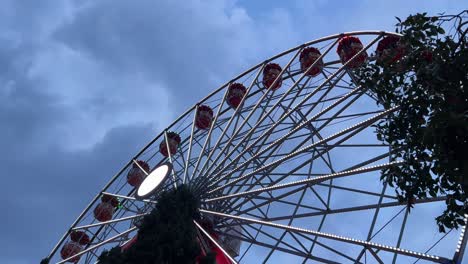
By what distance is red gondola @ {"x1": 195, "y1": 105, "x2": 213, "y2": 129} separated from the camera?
23.0 metres

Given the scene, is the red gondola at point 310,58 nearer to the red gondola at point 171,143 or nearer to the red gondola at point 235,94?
the red gondola at point 235,94

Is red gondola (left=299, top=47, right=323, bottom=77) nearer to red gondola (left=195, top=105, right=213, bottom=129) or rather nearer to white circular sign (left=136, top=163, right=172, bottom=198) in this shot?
red gondola (left=195, top=105, right=213, bottom=129)

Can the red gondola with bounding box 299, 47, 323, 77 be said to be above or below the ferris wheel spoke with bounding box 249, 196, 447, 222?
above

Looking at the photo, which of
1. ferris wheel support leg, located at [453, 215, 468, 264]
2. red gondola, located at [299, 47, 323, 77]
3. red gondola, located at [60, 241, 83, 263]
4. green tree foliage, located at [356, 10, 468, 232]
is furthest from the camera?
red gondola, located at [60, 241, 83, 263]

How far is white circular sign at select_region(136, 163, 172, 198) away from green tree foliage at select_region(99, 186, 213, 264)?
3.64 meters

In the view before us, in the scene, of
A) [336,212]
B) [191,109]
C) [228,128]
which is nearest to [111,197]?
[191,109]

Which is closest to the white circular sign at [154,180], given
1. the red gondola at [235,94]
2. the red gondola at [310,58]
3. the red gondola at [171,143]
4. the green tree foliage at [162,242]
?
the red gondola at [171,143]

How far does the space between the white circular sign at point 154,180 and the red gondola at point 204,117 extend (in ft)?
12.3

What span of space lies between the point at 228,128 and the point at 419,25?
12.2 m

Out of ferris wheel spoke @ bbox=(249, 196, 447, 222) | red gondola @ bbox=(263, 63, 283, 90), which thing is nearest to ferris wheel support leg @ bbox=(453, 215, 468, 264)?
ferris wheel spoke @ bbox=(249, 196, 447, 222)

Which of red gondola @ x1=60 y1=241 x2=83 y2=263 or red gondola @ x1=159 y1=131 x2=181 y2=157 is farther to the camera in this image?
red gondola @ x1=60 y1=241 x2=83 y2=263

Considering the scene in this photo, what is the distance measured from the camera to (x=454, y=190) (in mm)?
8414

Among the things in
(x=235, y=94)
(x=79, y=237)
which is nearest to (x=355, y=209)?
(x=235, y=94)

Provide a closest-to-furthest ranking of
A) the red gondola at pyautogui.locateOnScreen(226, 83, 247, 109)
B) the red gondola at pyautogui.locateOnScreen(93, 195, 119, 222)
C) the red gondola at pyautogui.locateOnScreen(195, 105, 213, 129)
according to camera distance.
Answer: the red gondola at pyautogui.locateOnScreen(226, 83, 247, 109) → the red gondola at pyautogui.locateOnScreen(195, 105, 213, 129) → the red gondola at pyautogui.locateOnScreen(93, 195, 119, 222)
